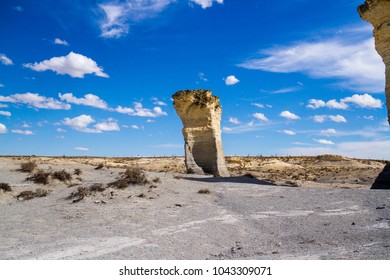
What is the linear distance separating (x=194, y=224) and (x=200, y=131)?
1632cm

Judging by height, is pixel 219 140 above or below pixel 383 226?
above

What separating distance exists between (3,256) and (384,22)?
17.9 meters

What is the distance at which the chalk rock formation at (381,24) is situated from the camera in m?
16.8

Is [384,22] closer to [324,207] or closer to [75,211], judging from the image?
[324,207]

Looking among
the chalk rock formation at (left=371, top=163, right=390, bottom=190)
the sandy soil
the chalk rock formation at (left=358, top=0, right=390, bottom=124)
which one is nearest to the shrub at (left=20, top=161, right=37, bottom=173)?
the sandy soil

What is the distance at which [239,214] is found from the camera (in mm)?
11312

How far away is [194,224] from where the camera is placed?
32.5 feet

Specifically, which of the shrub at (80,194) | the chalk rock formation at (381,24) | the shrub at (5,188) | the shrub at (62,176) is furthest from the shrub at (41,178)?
the chalk rock formation at (381,24)

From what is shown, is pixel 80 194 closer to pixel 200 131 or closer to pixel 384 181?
pixel 384 181

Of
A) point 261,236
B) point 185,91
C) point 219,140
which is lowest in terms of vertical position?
point 261,236

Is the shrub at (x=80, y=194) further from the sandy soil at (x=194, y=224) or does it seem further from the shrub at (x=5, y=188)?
the shrub at (x=5, y=188)

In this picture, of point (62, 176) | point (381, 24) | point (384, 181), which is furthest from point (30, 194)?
point (381, 24)

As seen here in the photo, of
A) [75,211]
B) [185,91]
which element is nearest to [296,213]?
[75,211]

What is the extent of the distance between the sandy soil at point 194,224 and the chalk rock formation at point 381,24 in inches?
291
